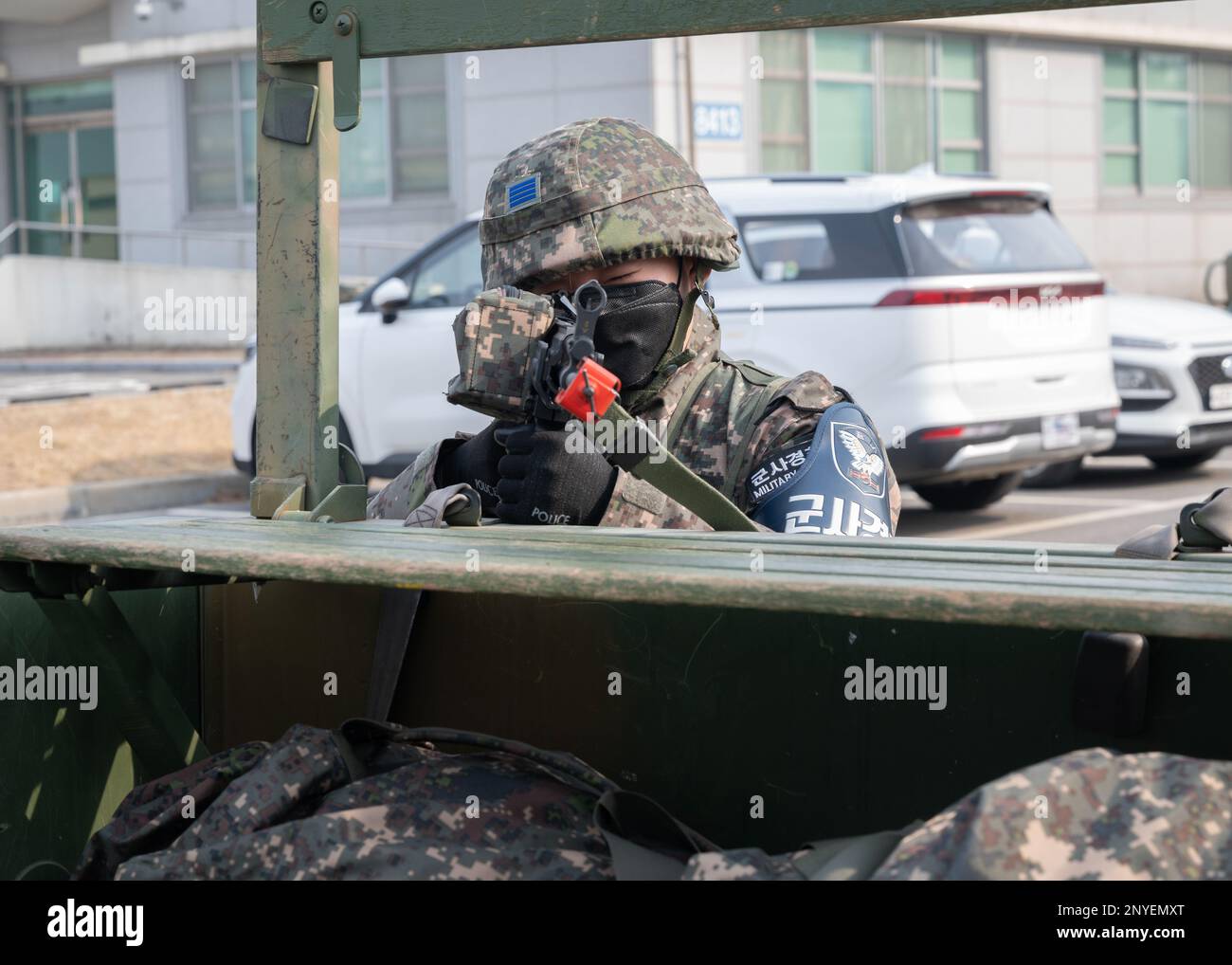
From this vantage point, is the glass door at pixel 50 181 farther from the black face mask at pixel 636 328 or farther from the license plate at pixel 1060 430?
the black face mask at pixel 636 328

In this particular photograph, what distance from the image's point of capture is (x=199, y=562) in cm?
168

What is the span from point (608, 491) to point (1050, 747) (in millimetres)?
846

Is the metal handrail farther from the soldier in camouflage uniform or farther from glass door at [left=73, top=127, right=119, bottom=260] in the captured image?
the soldier in camouflage uniform

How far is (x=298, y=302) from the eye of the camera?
2.21m

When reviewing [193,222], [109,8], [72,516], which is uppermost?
[109,8]

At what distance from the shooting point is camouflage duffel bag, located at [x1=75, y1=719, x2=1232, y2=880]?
1258 millimetres

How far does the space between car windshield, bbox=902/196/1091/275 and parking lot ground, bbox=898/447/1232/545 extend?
4.61 feet

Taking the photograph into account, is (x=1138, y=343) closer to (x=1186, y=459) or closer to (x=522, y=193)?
(x=1186, y=459)

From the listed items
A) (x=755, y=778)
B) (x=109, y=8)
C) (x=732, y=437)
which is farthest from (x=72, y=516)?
(x=109, y=8)

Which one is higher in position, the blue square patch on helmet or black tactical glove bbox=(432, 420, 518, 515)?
the blue square patch on helmet

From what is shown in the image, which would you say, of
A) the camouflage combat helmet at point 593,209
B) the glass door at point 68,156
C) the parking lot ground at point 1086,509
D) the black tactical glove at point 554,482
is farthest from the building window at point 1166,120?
the black tactical glove at point 554,482

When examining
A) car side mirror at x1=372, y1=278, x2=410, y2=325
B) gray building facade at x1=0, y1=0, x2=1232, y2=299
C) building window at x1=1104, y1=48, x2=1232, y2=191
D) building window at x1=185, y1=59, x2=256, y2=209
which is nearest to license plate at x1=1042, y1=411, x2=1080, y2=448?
car side mirror at x1=372, y1=278, x2=410, y2=325

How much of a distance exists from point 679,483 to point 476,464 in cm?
70
